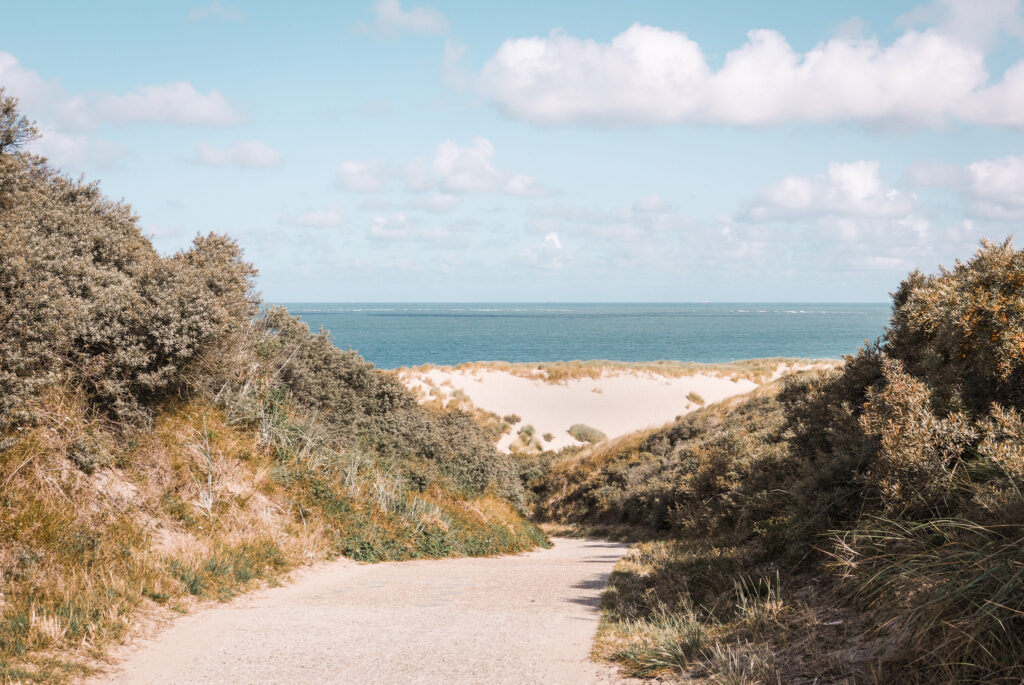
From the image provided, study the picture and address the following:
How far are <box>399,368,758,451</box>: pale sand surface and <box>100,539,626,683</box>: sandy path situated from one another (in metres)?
29.4

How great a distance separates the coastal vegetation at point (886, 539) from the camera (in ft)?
13.5

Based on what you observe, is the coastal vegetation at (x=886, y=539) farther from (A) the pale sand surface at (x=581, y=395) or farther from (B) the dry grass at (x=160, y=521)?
(A) the pale sand surface at (x=581, y=395)

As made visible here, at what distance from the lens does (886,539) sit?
17.3 feet

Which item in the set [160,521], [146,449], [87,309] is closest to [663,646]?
[160,521]

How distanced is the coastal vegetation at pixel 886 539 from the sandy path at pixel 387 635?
0.51 m

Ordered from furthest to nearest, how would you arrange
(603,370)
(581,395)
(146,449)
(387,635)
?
(603,370) → (581,395) → (146,449) → (387,635)

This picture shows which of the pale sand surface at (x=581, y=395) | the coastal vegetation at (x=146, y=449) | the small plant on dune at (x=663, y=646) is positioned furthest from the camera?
the pale sand surface at (x=581, y=395)

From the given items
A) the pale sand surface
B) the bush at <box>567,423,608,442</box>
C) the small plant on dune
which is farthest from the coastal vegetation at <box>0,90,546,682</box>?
the pale sand surface

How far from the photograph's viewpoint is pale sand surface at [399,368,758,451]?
136 feet

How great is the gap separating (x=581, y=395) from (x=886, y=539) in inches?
1586

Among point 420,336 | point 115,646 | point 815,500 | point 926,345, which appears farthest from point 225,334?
point 420,336

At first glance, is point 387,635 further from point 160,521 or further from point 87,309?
point 87,309

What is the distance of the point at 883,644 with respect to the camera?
4449 mm

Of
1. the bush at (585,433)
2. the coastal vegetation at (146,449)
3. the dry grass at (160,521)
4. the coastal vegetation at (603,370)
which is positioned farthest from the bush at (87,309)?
the coastal vegetation at (603,370)
